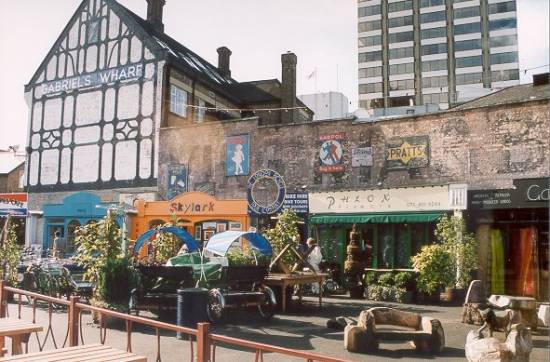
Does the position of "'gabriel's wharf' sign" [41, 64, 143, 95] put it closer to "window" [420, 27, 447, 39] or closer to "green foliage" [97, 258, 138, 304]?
"green foliage" [97, 258, 138, 304]

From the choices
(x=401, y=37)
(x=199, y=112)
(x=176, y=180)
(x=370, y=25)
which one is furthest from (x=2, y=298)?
(x=370, y=25)

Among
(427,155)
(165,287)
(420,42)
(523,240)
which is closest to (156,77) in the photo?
(427,155)

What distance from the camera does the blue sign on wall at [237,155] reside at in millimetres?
21062

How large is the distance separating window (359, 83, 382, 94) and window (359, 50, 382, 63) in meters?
2.98

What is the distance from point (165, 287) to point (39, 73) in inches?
798

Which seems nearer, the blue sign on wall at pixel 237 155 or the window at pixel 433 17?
the blue sign on wall at pixel 237 155

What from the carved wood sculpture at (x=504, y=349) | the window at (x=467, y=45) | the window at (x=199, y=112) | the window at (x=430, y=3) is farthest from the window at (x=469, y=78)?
the carved wood sculpture at (x=504, y=349)

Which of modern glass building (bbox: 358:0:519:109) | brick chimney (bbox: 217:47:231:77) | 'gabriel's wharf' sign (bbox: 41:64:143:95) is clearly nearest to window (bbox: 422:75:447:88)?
modern glass building (bbox: 358:0:519:109)

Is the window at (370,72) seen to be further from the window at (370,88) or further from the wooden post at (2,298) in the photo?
the wooden post at (2,298)

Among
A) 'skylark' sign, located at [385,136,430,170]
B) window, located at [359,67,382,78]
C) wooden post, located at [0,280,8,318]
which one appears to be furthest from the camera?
window, located at [359,67,382,78]

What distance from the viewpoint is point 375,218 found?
17703 millimetres

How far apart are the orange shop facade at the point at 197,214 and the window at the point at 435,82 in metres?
42.5

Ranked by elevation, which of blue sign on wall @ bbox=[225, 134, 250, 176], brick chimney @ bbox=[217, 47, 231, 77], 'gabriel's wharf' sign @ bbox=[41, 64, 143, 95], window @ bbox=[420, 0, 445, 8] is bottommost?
blue sign on wall @ bbox=[225, 134, 250, 176]

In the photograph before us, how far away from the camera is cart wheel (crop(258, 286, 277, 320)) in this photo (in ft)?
36.4
